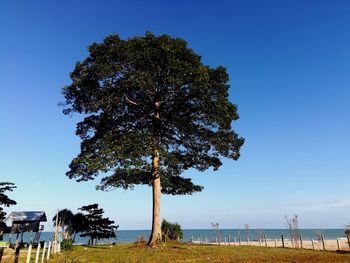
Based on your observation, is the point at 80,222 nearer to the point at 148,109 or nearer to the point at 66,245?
the point at 66,245

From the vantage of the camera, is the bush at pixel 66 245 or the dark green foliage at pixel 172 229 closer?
the bush at pixel 66 245

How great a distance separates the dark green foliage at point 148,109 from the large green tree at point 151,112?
8 cm

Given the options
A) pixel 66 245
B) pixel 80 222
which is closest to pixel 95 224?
pixel 80 222

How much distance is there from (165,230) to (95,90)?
21434mm

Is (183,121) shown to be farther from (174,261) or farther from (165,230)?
(165,230)

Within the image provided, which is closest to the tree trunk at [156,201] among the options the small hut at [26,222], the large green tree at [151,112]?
the large green tree at [151,112]

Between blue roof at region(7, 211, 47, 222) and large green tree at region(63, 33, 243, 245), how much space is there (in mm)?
12036

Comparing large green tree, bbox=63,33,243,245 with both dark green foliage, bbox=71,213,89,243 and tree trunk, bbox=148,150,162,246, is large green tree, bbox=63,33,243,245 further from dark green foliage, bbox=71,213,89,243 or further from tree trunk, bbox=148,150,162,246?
dark green foliage, bbox=71,213,89,243

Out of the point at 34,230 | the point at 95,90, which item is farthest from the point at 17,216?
the point at 95,90

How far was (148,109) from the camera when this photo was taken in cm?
2950

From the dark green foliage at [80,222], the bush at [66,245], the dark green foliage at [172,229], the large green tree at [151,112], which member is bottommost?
the bush at [66,245]

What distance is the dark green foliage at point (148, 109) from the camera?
25.6 meters

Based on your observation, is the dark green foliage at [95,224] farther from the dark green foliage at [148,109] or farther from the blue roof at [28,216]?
the dark green foliage at [148,109]

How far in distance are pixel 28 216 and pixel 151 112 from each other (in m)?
19.7
